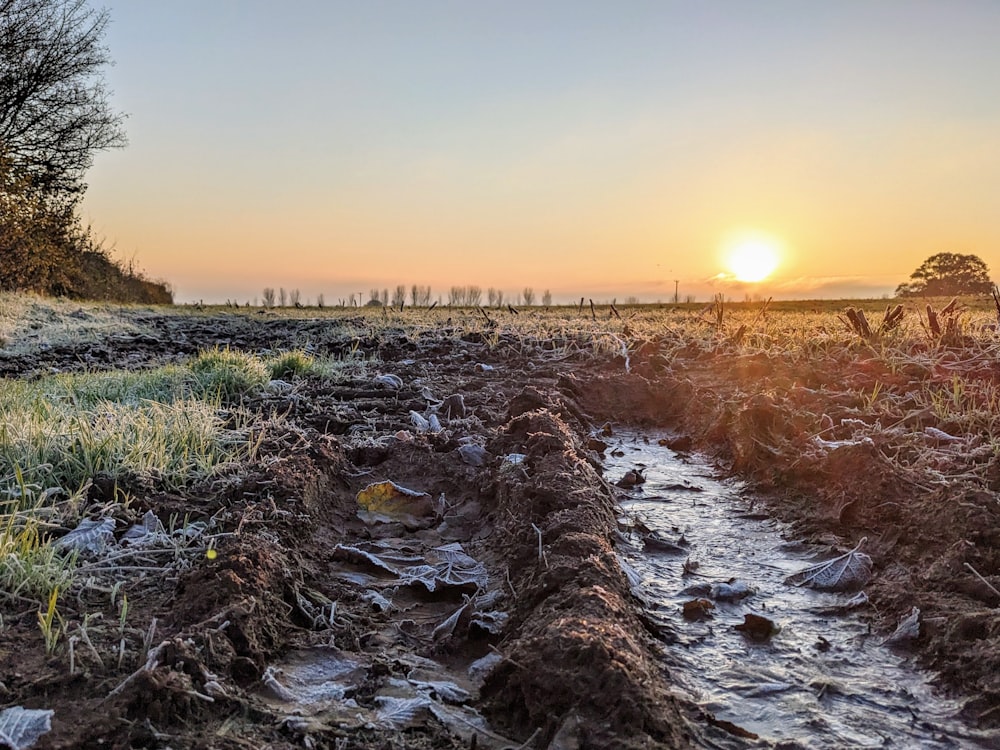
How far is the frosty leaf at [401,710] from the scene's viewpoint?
1.69 meters

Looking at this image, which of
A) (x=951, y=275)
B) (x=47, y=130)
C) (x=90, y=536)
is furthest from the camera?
(x=951, y=275)

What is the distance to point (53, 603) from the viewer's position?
5.97 ft

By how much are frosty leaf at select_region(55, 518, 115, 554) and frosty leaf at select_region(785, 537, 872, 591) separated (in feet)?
7.98

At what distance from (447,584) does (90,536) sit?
4.05 feet

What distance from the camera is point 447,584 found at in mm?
2498

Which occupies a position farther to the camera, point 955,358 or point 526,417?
point 955,358

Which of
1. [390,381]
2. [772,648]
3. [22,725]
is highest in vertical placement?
[390,381]

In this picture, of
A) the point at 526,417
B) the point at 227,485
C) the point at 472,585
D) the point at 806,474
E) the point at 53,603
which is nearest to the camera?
the point at 53,603

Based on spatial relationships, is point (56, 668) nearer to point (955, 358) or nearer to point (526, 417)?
point (526, 417)

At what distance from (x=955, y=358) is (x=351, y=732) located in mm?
4783

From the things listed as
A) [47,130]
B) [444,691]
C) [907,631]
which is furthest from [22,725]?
[47,130]

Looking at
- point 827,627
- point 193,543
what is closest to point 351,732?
point 193,543

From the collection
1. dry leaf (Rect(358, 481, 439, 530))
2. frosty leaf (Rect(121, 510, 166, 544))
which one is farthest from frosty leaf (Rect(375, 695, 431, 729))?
dry leaf (Rect(358, 481, 439, 530))

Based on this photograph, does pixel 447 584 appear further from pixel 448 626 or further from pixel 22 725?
pixel 22 725
